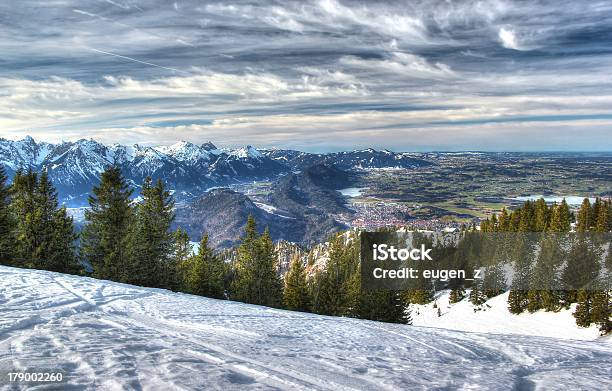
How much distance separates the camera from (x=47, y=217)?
33.7m

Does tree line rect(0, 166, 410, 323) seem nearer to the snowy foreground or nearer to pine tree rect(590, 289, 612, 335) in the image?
the snowy foreground

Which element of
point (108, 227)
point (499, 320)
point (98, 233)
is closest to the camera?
point (108, 227)

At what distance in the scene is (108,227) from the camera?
32.1 m

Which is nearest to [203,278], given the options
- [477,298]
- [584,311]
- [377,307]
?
[377,307]

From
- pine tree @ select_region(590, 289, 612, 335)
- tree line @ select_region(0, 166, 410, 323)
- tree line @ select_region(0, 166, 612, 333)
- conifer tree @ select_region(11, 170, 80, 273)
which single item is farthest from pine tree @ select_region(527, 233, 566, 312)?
conifer tree @ select_region(11, 170, 80, 273)

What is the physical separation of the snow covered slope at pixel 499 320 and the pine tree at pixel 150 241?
3248cm

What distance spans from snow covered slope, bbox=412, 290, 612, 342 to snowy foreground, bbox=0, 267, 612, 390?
3555 cm

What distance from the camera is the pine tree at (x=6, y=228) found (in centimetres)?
3214

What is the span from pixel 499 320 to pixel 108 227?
191ft

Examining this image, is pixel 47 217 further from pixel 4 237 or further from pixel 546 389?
pixel 546 389

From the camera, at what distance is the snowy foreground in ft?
25.3

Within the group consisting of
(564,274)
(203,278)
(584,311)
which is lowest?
(584,311)

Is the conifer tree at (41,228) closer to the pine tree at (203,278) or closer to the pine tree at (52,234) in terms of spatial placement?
the pine tree at (52,234)

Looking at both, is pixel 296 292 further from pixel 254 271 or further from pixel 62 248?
pixel 62 248
